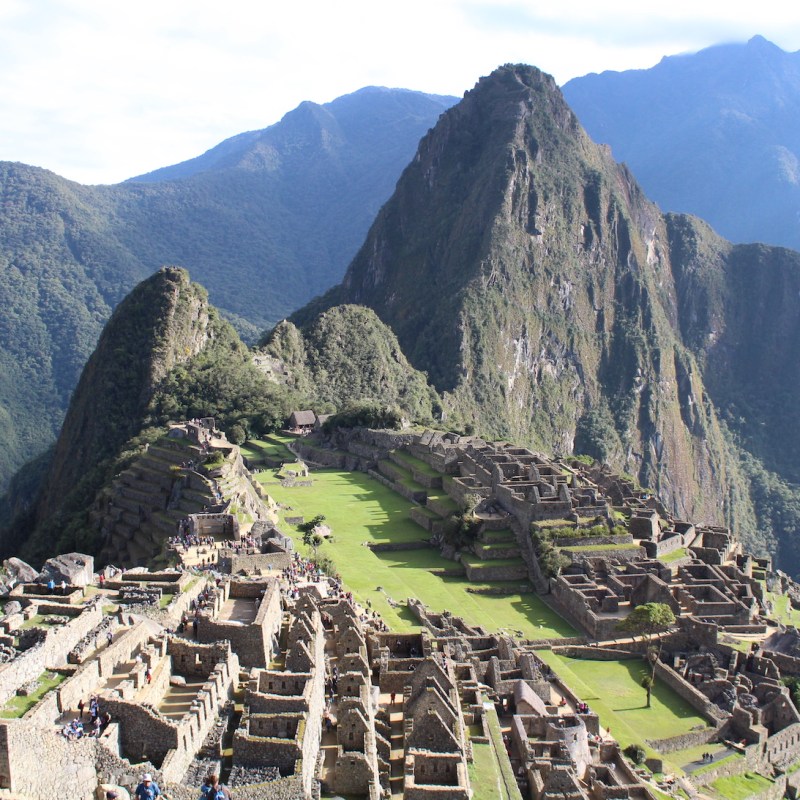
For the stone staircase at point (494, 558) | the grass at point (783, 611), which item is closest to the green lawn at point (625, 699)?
the stone staircase at point (494, 558)

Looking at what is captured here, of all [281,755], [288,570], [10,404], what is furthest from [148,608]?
[10,404]

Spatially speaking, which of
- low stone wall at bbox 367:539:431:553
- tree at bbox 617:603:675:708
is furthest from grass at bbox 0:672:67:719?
low stone wall at bbox 367:539:431:553

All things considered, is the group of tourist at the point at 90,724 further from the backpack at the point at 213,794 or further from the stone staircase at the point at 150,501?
the stone staircase at the point at 150,501

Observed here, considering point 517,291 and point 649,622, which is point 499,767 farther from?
point 517,291

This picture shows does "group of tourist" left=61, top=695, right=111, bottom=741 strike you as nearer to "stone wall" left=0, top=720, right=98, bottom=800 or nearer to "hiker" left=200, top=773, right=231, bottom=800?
"stone wall" left=0, top=720, right=98, bottom=800

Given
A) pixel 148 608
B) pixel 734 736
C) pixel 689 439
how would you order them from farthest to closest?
pixel 689 439, pixel 734 736, pixel 148 608

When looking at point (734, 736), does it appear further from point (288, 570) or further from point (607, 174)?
point (607, 174)

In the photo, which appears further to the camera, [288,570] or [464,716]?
[288,570]
